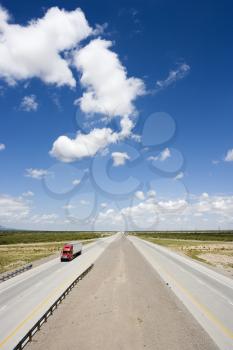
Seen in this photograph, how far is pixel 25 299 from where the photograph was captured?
21812 mm

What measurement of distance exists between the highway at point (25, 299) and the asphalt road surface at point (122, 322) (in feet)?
3.19

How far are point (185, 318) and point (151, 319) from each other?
6.31 ft

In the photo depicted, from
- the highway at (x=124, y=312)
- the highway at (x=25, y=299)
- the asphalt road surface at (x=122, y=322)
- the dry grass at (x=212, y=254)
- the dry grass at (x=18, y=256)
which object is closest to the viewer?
the asphalt road surface at (x=122, y=322)

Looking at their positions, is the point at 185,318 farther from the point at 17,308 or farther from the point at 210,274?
the point at 210,274

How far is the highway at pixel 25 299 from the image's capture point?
49.7 ft

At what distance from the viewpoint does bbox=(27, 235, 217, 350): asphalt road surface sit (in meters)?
13.6

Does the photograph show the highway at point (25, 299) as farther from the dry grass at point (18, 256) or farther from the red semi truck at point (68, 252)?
the red semi truck at point (68, 252)

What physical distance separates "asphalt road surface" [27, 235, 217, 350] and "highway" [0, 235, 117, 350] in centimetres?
97

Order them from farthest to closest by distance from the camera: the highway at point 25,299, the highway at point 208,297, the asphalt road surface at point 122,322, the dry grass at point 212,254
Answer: the dry grass at point 212,254 < the highway at point 25,299 < the highway at point 208,297 < the asphalt road surface at point 122,322

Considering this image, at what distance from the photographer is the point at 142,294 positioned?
23.8 metres

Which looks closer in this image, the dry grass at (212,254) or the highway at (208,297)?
the highway at (208,297)

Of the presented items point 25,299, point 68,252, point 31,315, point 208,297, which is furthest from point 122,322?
point 68,252

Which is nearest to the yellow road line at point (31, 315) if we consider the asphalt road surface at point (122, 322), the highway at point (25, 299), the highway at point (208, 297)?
the highway at point (25, 299)

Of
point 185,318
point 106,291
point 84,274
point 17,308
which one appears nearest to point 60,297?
point 17,308
